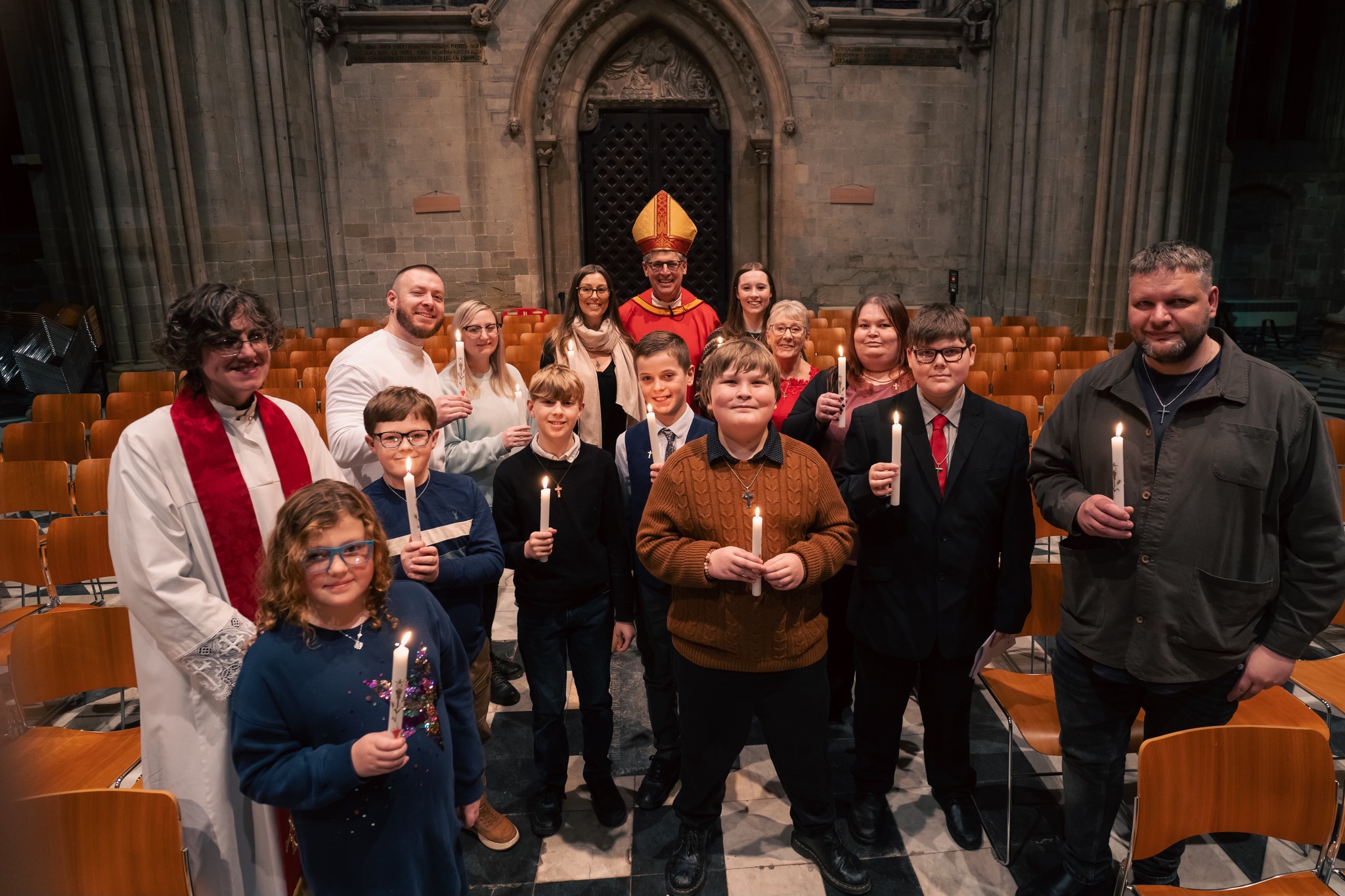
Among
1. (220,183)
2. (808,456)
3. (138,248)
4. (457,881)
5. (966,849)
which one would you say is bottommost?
(966,849)

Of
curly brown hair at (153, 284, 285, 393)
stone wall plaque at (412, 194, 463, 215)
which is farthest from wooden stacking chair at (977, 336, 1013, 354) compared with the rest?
stone wall plaque at (412, 194, 463, 215)

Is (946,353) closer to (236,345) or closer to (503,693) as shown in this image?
(236,345)

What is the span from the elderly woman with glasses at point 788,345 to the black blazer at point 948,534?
852 mm

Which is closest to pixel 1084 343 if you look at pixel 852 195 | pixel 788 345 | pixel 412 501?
pixel 852 195

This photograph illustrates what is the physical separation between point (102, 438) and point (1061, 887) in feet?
19.0

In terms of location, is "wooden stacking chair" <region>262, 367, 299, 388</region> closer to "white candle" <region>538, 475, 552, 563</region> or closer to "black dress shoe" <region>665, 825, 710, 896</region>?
"white candle" <region>538, 475, 552, 563</region>

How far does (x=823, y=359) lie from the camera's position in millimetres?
7316

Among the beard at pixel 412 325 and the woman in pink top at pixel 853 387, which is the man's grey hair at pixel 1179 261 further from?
the beard at pixel 412 325

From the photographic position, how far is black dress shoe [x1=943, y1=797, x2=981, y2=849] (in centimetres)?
283

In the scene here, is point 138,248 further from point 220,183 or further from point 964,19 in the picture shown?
point 964,19

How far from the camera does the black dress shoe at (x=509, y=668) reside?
403 centimetres

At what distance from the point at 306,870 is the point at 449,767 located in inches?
→ 14.8

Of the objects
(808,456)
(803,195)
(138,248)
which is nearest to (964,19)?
(803,195)

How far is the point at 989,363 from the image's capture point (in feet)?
23.3
